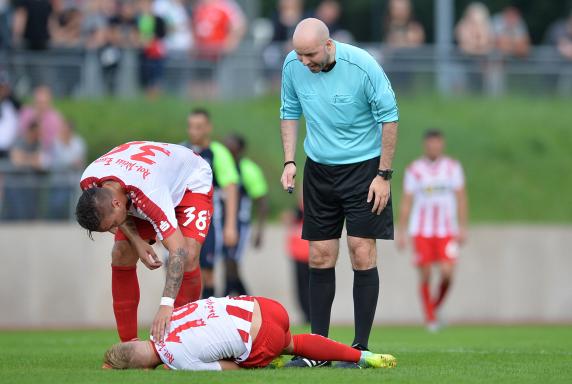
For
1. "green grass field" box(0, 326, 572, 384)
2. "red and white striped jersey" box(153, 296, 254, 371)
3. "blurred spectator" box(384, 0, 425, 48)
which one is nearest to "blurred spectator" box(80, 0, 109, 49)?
"blurred spectator" box(384, 0, 425, 48)

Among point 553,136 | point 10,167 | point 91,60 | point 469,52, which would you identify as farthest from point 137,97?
point 553,136

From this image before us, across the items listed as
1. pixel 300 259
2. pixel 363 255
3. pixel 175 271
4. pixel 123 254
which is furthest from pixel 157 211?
pixel 300 259

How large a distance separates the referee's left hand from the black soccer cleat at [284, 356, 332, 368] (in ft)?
3.76

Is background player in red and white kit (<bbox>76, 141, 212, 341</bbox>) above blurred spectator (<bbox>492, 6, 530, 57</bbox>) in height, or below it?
below

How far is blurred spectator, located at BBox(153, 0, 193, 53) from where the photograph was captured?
2295 centimetres

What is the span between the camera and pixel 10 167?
19.2 m

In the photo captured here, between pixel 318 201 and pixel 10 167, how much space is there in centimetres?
1061

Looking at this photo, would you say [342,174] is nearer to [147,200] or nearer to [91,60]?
[147,200]

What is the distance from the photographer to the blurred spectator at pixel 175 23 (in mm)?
22953

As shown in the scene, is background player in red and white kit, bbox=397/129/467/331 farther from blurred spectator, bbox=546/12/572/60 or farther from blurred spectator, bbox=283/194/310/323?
blurred spectator, bbox=546/12/572/60

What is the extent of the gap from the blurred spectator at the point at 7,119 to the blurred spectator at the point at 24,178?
208 mm

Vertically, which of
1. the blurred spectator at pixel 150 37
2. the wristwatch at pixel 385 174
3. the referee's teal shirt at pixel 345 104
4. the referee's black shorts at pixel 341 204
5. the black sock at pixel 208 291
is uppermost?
the blurred spectator at pixel 150 37

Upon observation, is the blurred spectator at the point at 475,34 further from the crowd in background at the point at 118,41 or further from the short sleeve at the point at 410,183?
the short sleeve at the point at 410,183

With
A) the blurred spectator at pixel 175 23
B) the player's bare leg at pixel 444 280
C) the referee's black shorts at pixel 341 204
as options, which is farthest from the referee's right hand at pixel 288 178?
the blurred spectator at pixel 175 23
